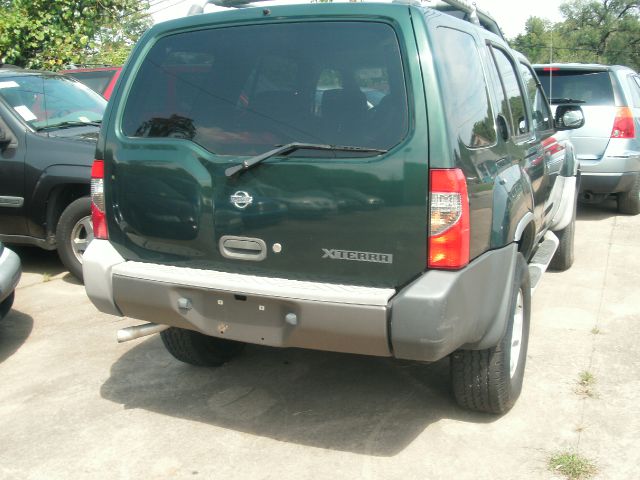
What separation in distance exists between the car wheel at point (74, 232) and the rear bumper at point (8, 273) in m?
1.14

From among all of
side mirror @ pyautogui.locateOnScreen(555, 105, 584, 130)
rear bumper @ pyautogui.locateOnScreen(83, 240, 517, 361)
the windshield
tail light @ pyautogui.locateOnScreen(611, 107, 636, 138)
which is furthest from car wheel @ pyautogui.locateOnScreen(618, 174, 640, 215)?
the windshield

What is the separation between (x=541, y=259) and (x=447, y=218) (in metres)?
2.14

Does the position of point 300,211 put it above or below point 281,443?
above

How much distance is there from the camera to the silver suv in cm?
830

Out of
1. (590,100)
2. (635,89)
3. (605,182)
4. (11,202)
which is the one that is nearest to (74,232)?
(11,202)

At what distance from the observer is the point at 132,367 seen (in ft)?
14.5

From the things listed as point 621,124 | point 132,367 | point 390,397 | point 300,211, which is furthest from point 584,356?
point 621,124

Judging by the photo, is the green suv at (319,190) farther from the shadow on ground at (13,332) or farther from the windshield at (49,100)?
the windshield at (49,100)

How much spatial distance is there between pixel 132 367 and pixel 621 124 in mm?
6389

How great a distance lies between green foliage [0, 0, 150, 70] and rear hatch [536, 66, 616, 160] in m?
8.04

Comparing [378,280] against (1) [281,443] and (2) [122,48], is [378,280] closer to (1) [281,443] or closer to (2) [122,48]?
(1) [281,443]

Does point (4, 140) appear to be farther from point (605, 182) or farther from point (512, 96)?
point (605, 182)

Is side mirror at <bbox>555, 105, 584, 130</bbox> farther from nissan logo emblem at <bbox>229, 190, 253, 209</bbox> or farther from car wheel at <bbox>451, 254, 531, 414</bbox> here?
nissan logo emblem at <bbox>229, 190, 253, 209</bbox>

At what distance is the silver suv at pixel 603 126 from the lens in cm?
830
